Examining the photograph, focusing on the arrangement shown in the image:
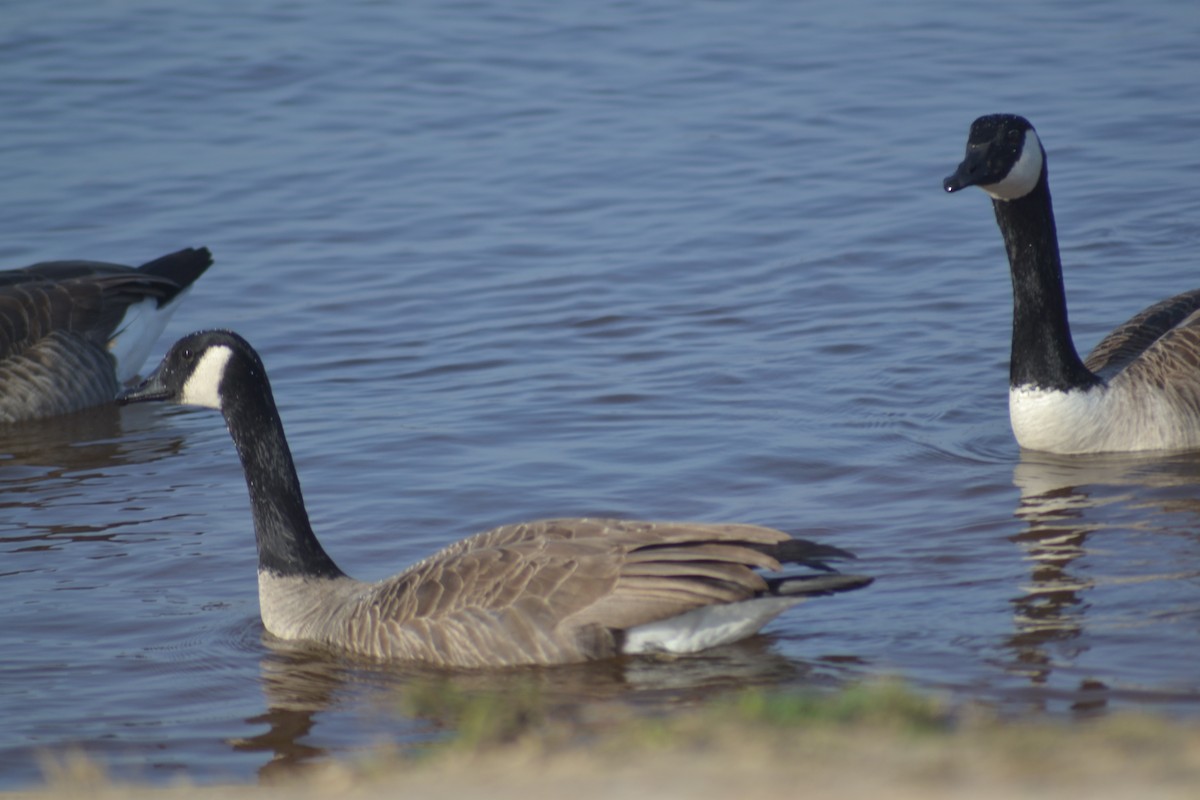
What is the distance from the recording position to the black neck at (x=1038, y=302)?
872 cm

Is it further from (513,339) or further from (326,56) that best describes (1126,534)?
(326,56)

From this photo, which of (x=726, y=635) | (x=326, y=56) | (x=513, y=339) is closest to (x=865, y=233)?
(x=513, y=339)

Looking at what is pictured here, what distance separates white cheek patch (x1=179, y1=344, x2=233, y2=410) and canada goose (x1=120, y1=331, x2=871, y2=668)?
86cm

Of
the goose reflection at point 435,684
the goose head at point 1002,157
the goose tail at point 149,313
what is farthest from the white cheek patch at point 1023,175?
the goose tail at point 149,313

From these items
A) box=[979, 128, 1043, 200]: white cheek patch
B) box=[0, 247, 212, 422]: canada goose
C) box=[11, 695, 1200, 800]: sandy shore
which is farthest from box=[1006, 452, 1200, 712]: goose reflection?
box=[0, 247, 212, 422]: canada goose

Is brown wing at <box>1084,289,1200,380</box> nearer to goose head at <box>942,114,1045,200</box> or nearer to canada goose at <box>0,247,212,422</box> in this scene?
goose head at <box>942,114,1045,200</box>

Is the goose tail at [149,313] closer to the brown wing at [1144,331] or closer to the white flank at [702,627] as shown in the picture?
the brown wing at [1144,331]

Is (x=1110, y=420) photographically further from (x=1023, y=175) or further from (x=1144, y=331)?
(x=1023, y=175)

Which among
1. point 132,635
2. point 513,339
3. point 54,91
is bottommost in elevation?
point 132,635

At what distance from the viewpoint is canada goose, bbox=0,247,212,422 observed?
11.0 meters

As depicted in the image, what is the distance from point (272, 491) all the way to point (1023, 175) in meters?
4.34

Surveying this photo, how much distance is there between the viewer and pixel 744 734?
14.2 feet

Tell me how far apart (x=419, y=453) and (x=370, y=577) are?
1681mm

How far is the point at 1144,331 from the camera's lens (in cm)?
934
